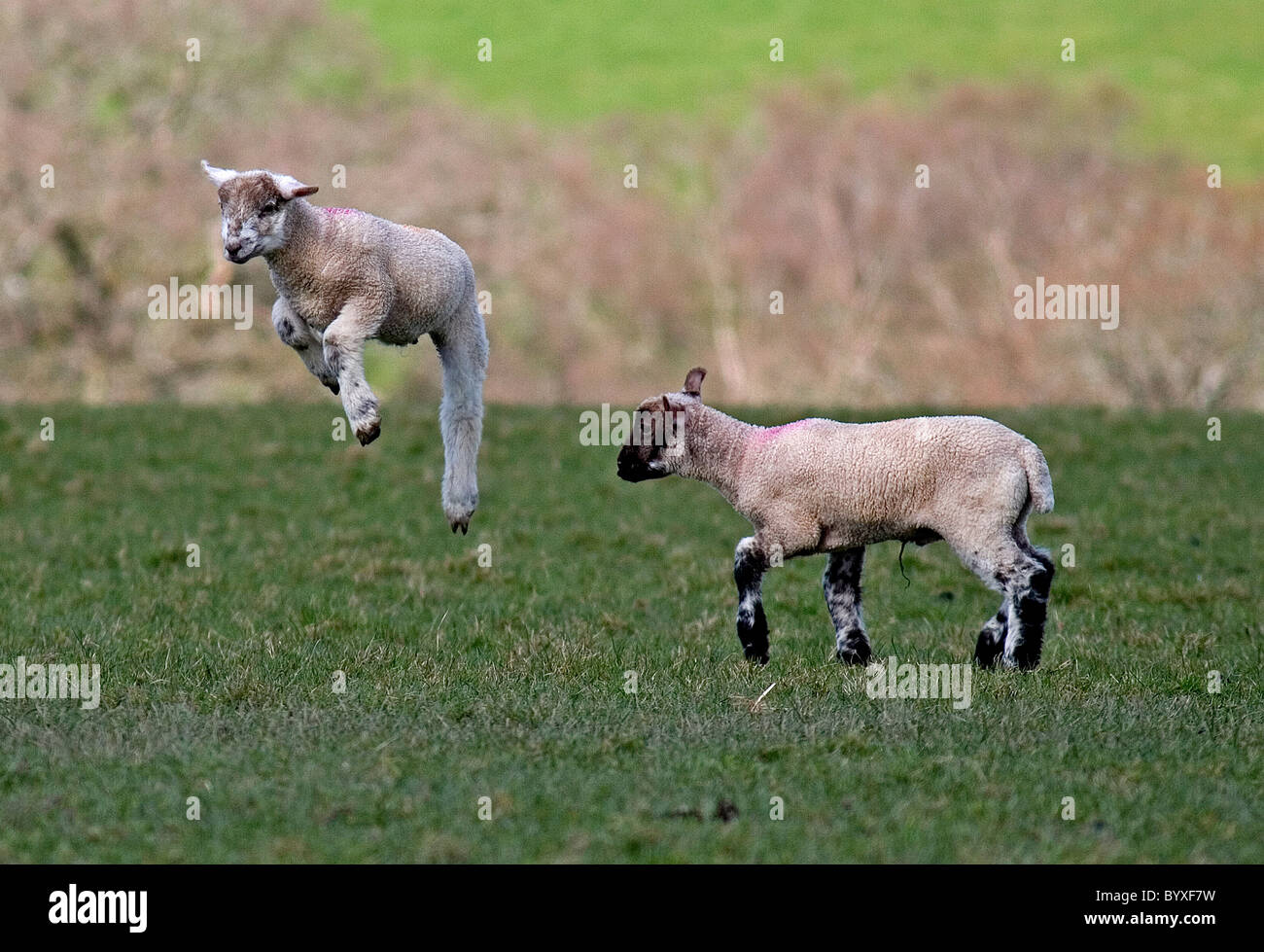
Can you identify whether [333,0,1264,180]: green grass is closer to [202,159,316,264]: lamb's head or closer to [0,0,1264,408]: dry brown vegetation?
[0,0,1264,408]: dry brown vegetation

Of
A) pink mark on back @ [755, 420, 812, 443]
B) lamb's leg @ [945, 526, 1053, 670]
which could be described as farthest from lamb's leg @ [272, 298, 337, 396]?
lamb's leg @ [945, 526, 1053, 670]

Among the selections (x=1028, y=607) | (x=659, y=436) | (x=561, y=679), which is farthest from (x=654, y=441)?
(x=1028, y=607)

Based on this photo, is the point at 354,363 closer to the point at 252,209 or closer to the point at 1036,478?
the point at 252,209

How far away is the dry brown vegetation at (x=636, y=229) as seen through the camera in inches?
1312

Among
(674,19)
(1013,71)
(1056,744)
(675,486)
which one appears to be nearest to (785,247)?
(1013,71)

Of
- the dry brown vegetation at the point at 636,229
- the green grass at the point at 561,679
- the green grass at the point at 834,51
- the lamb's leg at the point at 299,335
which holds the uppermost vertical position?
the green grass at the point at 834,51

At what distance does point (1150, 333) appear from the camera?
97.7 feet

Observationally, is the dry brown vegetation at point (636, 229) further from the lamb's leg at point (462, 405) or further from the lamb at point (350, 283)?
the lamb at point (350, 283)

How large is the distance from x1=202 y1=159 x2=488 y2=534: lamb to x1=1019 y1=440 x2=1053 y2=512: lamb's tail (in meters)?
3.21

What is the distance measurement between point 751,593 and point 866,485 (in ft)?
2.94

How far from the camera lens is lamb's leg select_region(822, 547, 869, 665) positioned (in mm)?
9266

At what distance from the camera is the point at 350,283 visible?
6.48 m

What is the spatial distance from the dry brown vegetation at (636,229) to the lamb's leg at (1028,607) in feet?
70.0

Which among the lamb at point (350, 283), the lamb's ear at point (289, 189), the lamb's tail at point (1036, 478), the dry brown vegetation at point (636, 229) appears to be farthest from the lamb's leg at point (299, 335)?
the dry brown vegetation at point (636, 229)
